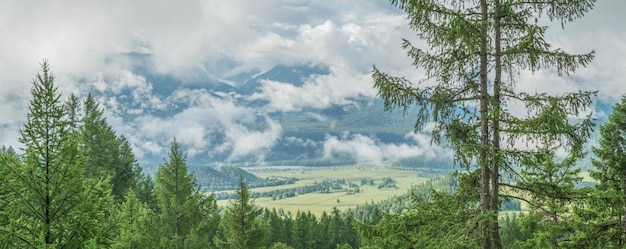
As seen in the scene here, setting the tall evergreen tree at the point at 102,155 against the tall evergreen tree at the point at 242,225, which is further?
the tall evergreen tree at the point at 102,155

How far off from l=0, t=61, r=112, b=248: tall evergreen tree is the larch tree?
747cm

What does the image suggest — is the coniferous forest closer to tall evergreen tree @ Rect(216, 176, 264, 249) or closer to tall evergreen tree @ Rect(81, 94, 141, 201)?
tall evergreen tree @ Rect(216, 176, 264, 249)

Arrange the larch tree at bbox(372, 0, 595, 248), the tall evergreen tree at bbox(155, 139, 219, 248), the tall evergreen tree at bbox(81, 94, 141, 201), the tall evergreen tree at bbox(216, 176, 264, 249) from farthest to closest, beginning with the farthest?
the tall evergreen tree at bbox(81, 94, 141, 201) → the tall evergreen tree at bbox(216, 176, 264, 249) → the tall evergreen tree at bbox(155, 139, 219, 248) → the larch tree at bbox(372, 0, 595, 248)

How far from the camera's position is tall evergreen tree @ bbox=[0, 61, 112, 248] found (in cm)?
997

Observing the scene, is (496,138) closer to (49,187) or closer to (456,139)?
(456,139)

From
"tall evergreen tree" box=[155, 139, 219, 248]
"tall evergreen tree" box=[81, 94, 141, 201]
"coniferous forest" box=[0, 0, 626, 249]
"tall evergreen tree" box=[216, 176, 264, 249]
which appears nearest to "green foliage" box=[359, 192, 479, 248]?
"coniferous forest" box=[0, 0, 626, 249]

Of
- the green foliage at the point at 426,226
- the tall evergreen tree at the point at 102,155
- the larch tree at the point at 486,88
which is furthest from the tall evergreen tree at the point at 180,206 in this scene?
the tall evergreen tree at the point at 102,155

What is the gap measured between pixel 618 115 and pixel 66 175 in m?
19.5

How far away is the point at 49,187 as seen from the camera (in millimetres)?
10273

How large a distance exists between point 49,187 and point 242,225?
11987 millimetres

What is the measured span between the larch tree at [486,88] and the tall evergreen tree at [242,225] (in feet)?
42.1

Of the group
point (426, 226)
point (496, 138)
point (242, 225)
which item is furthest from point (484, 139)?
point (242, 225)

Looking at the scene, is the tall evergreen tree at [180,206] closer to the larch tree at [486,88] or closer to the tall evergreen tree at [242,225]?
the tall evergreen tree at [242,225]

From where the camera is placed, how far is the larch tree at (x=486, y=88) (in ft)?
31.2
